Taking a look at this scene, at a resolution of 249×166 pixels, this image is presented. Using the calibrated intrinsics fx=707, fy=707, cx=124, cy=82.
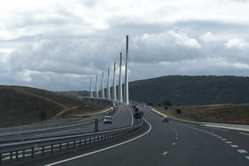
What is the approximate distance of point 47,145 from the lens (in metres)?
30.6

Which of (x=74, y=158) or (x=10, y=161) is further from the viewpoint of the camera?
(x=74, y=158)

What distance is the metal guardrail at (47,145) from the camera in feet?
83.5

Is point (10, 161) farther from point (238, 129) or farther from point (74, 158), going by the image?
point (238, 129)

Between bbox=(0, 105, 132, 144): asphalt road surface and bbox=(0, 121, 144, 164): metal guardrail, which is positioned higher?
bbox=(0, 121, 144, 164): metal guardrail

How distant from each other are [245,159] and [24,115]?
153 m

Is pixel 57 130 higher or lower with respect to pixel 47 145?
lower

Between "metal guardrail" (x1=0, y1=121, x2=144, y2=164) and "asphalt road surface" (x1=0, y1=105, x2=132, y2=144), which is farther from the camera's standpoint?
"asphalt road surface" (x1=0, y1=105, x2=132, y2=144)

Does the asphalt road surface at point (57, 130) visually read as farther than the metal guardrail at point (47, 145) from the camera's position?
Yes

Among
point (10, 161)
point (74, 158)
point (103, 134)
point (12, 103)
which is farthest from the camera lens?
point (12, 103)

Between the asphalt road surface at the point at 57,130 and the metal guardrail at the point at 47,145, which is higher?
the metal guardrail at the point at 47,145

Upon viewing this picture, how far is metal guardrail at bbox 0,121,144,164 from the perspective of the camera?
1002 inches

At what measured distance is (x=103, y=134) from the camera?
157 ft

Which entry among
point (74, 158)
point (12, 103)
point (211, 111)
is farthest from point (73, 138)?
point (12, 103)

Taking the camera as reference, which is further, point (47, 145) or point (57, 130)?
point (57, 130)
